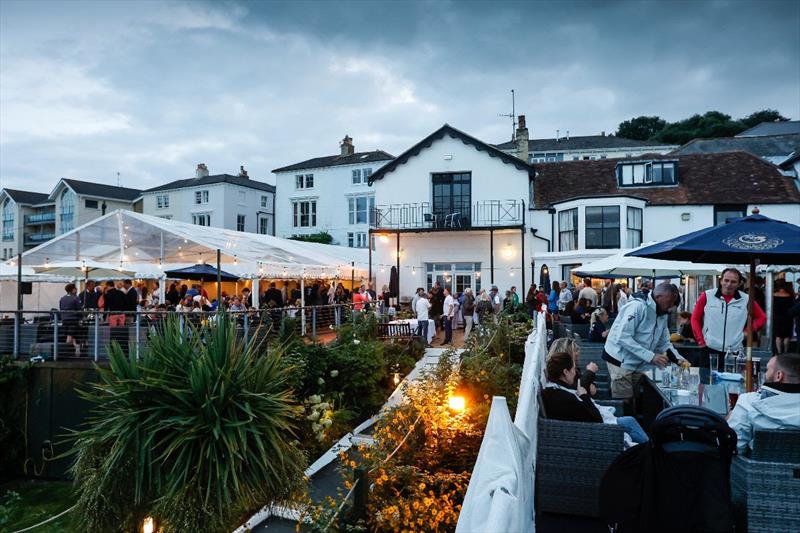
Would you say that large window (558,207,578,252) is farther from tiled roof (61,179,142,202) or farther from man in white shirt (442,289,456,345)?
tiled roof (61,179,142,202)

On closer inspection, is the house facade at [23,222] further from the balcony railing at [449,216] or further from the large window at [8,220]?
the balcony railing at [449,216]

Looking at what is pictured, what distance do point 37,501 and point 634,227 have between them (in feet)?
72.3

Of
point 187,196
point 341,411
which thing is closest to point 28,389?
point 341,411

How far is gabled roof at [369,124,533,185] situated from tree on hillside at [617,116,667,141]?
47.4 meters

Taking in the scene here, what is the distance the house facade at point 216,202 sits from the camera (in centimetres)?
4309

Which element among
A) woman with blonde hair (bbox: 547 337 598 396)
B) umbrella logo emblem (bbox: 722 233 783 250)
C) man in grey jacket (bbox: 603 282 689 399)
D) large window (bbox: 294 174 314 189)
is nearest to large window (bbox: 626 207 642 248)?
man in grey jacket (bbox: 603 282 689 399)

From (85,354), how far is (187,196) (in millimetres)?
34630

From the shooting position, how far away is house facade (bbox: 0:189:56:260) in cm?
5672

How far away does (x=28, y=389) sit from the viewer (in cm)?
1259

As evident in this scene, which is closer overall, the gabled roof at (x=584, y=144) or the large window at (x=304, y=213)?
the large window at (x=304, y=213)

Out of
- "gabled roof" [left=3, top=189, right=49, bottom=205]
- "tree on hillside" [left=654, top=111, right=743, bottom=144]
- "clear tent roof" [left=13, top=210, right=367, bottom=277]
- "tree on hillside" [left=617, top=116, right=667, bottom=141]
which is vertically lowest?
"clear tent roof" [left=13, top=210, right=367, bottom=277]

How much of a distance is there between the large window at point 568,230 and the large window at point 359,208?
1701cm

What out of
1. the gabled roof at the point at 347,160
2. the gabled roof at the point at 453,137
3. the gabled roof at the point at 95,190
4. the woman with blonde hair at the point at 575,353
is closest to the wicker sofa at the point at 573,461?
the woman with blonde hair at the point at 575,353

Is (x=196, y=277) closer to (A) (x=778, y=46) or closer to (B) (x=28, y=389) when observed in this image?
(B) (x=28, y=389)
